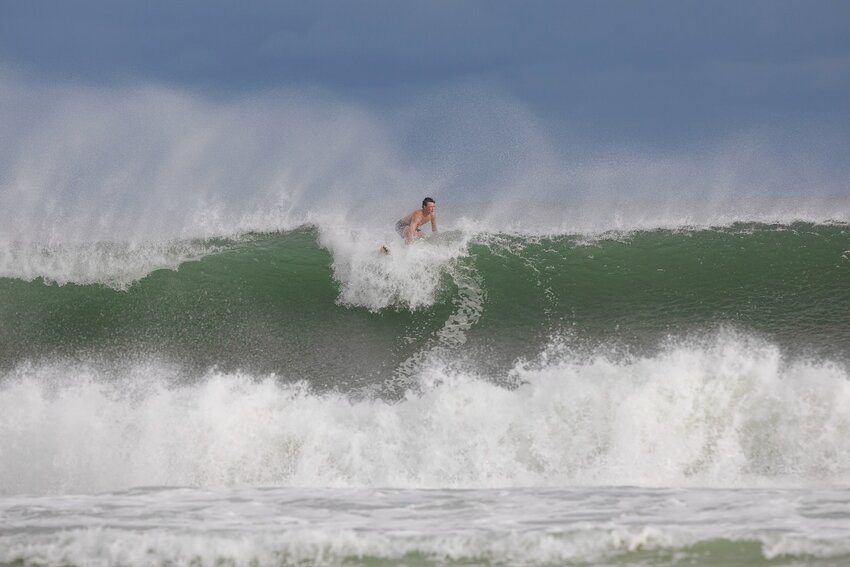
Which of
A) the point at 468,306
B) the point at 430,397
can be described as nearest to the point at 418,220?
the point at 468,306

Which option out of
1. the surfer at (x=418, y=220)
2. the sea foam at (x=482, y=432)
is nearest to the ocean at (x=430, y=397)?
the sea foam at (x=482, y=432)

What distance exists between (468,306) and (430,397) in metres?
2.29

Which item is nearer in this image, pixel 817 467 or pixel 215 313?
pixel 817 467

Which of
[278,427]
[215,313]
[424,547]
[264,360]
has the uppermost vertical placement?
[215,313]

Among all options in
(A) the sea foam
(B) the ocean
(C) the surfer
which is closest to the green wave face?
(B) the ocean

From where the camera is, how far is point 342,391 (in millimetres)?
8242

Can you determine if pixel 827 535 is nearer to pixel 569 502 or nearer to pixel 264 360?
pixel 569 502

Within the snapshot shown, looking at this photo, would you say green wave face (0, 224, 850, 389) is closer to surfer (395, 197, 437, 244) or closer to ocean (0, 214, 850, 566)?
ocean (0, 214, 850, 566)

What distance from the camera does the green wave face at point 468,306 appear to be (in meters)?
8.86

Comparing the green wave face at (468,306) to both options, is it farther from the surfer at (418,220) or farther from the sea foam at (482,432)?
the sea foam at (482,432)

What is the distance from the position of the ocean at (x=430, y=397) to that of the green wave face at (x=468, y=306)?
0.11 ft

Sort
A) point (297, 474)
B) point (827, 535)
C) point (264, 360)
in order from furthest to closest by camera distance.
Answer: point (264, 360)
point (297, 474)
point (827, 535)

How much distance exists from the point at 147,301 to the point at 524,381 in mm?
5022

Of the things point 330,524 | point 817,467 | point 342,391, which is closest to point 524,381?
point 342,391
